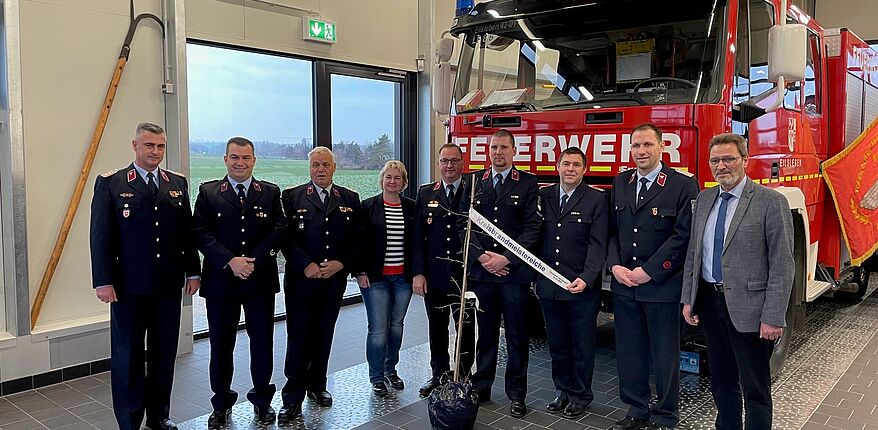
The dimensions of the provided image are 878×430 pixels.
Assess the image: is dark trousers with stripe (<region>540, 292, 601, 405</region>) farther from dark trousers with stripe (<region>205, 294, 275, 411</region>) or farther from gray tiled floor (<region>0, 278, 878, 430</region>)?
dark trousers with stripe (<region>205, 294, 275, 411</region>)

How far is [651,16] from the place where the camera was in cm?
425

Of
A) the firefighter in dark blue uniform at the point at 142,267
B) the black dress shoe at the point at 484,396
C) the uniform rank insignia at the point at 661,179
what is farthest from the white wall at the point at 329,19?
the uniform rank insignia at the point at 661,179

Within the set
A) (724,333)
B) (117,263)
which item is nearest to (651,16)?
(724,333)

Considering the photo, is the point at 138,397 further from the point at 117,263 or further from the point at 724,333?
the point at 724,333

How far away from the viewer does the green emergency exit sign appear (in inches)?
257

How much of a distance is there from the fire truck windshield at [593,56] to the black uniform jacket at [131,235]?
2228mm

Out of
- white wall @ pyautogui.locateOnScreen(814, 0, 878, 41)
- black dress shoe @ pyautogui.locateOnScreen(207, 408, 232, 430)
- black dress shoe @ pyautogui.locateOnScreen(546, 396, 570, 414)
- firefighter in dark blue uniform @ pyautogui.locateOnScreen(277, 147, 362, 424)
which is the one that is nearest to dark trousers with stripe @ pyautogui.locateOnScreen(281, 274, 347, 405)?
firefighter in dark blue uniform @ pyautogui.locateOnScreen(277, 147, 362, 424)

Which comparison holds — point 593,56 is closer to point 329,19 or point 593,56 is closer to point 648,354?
point 648,354

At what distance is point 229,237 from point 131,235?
0.49 metres

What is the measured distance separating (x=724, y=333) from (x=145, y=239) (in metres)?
2.91

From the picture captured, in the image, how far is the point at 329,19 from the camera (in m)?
6.82

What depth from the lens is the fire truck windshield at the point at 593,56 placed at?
A: 402 cm

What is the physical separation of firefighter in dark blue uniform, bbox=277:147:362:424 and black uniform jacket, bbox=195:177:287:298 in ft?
0.59

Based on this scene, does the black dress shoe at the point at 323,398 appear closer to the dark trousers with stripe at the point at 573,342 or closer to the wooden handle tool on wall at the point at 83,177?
the dark trousers with stripe at the point at 573,342
